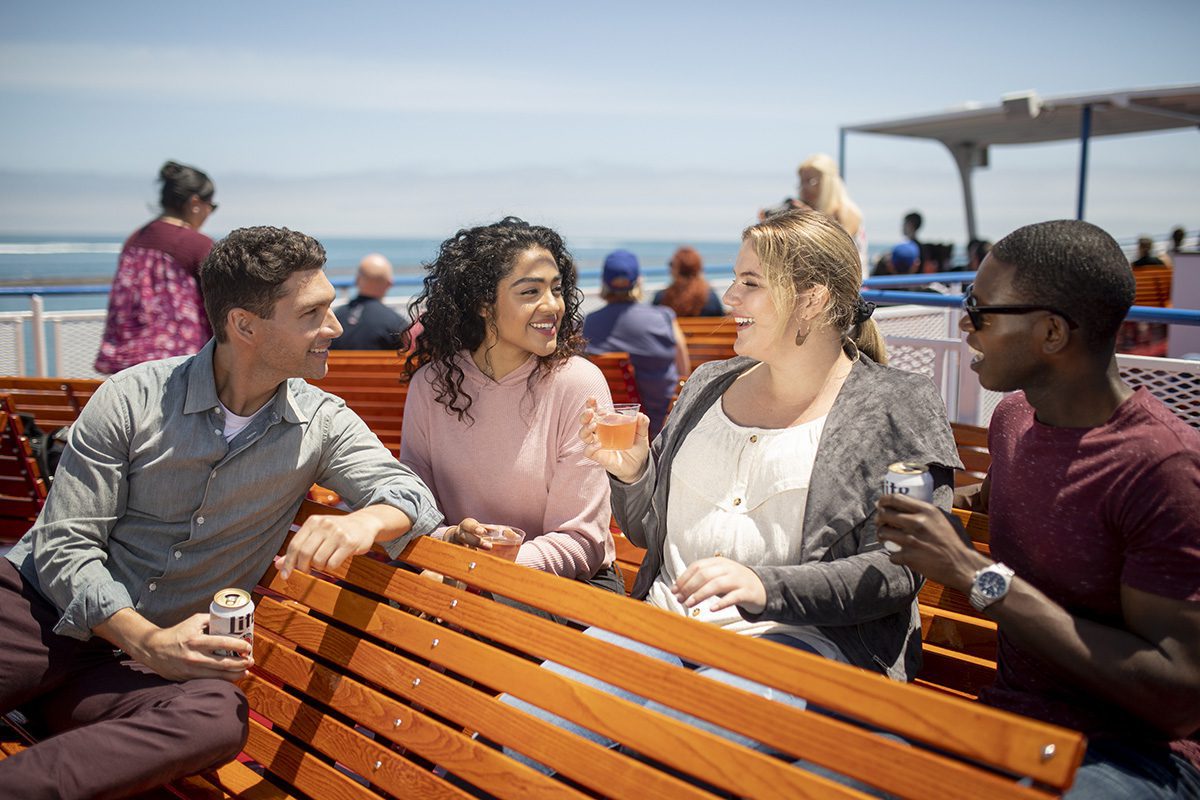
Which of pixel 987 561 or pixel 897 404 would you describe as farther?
pixel 897 404

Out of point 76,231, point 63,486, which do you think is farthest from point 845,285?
point 76,231

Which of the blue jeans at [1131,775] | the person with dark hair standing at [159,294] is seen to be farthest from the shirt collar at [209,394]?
the person with dark hair standing at [159,294]

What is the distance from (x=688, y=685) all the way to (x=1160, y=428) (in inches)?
35.4

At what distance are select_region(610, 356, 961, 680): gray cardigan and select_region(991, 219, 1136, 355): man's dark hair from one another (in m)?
0.43

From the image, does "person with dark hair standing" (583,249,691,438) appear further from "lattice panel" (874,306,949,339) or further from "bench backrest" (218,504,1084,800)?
"bench backrest" (218,504,1084,800)

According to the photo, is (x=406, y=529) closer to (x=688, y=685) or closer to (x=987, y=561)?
(x=688, y=685)

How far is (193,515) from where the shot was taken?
243 centimetres

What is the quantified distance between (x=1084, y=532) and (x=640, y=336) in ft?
13.7

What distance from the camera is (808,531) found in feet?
7.19

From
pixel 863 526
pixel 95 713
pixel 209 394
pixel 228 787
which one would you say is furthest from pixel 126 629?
pixel 863 526

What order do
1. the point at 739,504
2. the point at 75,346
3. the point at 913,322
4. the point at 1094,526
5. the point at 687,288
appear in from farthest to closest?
the point at 687,288 → the point at 75,346 → the point at 913,322 → the point at 739,504 → the point at 1094,526

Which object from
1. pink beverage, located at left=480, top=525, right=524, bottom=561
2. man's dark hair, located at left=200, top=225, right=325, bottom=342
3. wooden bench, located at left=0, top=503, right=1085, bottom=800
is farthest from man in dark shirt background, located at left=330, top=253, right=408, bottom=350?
pink beverage, located at left=480, top=525, right=524, bottom=561

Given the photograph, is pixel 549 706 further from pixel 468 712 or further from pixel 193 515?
pixel 193 515

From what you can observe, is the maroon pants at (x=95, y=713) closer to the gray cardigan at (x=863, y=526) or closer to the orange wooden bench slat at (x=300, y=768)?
the orange wooden bench slat at (x=300, y=768)
